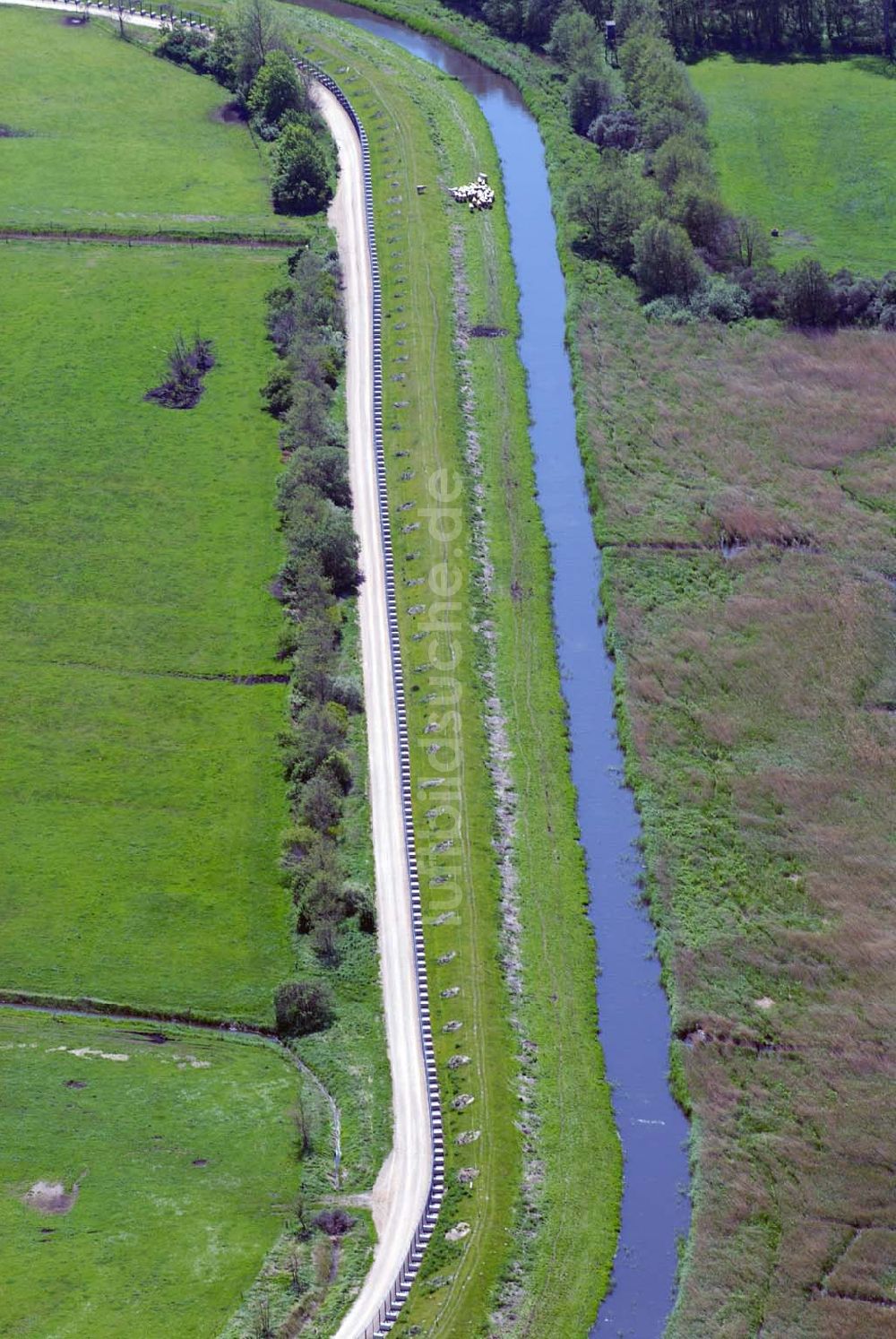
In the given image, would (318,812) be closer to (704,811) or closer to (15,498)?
(704,811)

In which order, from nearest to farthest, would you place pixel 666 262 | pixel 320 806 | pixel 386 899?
pixel 386 899, pixel 320 806, pixel 666 262

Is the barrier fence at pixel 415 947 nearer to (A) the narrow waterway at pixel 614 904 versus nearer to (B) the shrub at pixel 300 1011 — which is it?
(B) the shrub at pixel 300 1011

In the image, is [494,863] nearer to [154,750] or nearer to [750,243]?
[154,750]

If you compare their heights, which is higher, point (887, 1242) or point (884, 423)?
point (884, 423)

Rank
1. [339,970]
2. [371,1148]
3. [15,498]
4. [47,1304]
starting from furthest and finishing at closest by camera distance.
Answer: [15,498] → [339,970] → [371,1148] → [47,1304]

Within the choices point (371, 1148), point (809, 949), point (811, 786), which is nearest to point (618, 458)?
point (811, 786)

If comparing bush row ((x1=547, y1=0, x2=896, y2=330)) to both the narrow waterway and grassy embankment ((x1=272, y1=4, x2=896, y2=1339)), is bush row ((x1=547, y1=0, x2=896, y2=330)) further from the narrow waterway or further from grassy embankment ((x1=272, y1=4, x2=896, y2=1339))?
the narrow waterway

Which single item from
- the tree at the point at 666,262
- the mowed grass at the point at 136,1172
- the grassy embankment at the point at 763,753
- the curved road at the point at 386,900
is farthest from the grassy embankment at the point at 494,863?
the tree at the point at 666,262

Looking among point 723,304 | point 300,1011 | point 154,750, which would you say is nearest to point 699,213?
point 723,304
